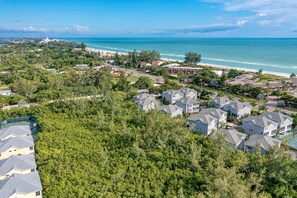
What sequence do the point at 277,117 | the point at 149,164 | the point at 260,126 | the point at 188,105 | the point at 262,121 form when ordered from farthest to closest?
the point at 188,105, the point at 277,117, the point at 262,121, the point at 260,126, the point at 149,164

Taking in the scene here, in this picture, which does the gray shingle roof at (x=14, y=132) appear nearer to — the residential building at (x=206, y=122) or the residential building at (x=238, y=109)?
the residential building at (x=206, y=122)

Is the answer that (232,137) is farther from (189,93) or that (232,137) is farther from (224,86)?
(224,86)

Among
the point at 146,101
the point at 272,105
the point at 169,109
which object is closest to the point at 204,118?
the point at 169,109

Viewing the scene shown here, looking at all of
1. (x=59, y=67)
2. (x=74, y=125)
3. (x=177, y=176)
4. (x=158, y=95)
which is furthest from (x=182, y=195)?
(x=59, y=67)

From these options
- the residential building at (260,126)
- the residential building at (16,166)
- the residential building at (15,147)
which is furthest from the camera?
the residential building at (260,126)

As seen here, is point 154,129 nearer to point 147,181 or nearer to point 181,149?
point 181,149

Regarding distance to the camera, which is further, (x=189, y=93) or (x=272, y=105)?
(x=189, y=93)

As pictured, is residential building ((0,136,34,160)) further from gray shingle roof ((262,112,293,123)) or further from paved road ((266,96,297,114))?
paved road ((266,96,297,114))

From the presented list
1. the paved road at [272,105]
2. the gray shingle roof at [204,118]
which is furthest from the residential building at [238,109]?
the paved road at [272,105]
